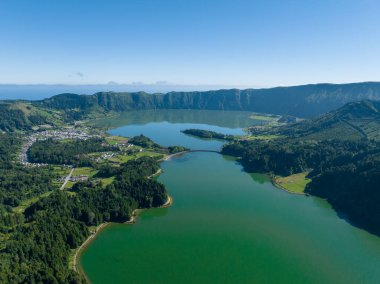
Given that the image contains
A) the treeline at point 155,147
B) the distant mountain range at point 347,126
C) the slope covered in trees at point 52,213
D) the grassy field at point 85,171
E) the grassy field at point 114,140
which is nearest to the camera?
the slope covered in trees at point 52,213

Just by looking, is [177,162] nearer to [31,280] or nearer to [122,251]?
[122,251]

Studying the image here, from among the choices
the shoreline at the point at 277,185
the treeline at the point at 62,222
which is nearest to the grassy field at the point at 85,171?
the treeline at the point at 62,222


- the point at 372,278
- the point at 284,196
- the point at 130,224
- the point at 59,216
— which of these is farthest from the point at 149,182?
the point at 372,278

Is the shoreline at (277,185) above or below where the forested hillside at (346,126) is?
below

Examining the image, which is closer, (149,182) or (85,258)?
(85,258)

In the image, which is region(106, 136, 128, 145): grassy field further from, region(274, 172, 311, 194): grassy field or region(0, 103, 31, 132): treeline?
region(274, 172, 311, 194): grassy field

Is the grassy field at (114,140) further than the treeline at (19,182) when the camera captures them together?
Yes

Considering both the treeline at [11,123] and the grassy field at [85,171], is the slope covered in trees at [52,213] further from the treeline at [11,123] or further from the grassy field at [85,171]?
the treeline at [11,123]

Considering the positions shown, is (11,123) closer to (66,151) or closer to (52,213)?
(66,151)
